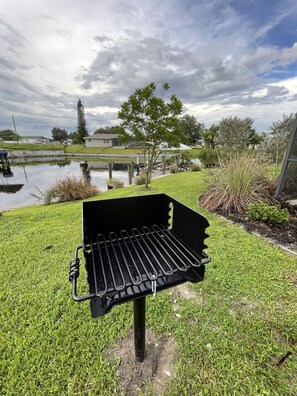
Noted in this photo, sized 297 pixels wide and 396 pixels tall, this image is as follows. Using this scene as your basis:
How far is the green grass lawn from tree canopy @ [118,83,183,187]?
4627mm

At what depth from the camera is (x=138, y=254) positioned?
1081 millimetres

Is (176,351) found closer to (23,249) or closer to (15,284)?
(15,284)

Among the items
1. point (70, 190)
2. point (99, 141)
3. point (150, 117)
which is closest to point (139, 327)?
point (150, 117)

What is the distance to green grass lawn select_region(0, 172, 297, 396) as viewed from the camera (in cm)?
106

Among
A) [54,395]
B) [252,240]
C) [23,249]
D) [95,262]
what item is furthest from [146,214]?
[23,249]

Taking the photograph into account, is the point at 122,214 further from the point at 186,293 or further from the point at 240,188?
the point at 240,188

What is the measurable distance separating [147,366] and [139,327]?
35cm

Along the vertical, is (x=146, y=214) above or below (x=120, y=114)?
below

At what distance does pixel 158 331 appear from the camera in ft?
4.50

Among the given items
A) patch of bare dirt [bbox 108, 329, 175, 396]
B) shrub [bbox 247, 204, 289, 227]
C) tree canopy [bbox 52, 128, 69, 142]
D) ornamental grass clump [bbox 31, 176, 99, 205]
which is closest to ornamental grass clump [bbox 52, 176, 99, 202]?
ornamental grass clump [bbox 31, 176, 99, 205]

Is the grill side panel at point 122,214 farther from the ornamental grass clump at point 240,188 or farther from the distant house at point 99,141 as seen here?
the distant house at point 99,141

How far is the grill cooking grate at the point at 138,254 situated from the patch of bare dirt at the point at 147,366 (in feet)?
2.24

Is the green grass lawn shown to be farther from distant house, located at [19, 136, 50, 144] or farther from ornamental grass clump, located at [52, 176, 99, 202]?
distant house, located at [19, 136, 50, 144]

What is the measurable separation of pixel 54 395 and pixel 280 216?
3.32 meters
